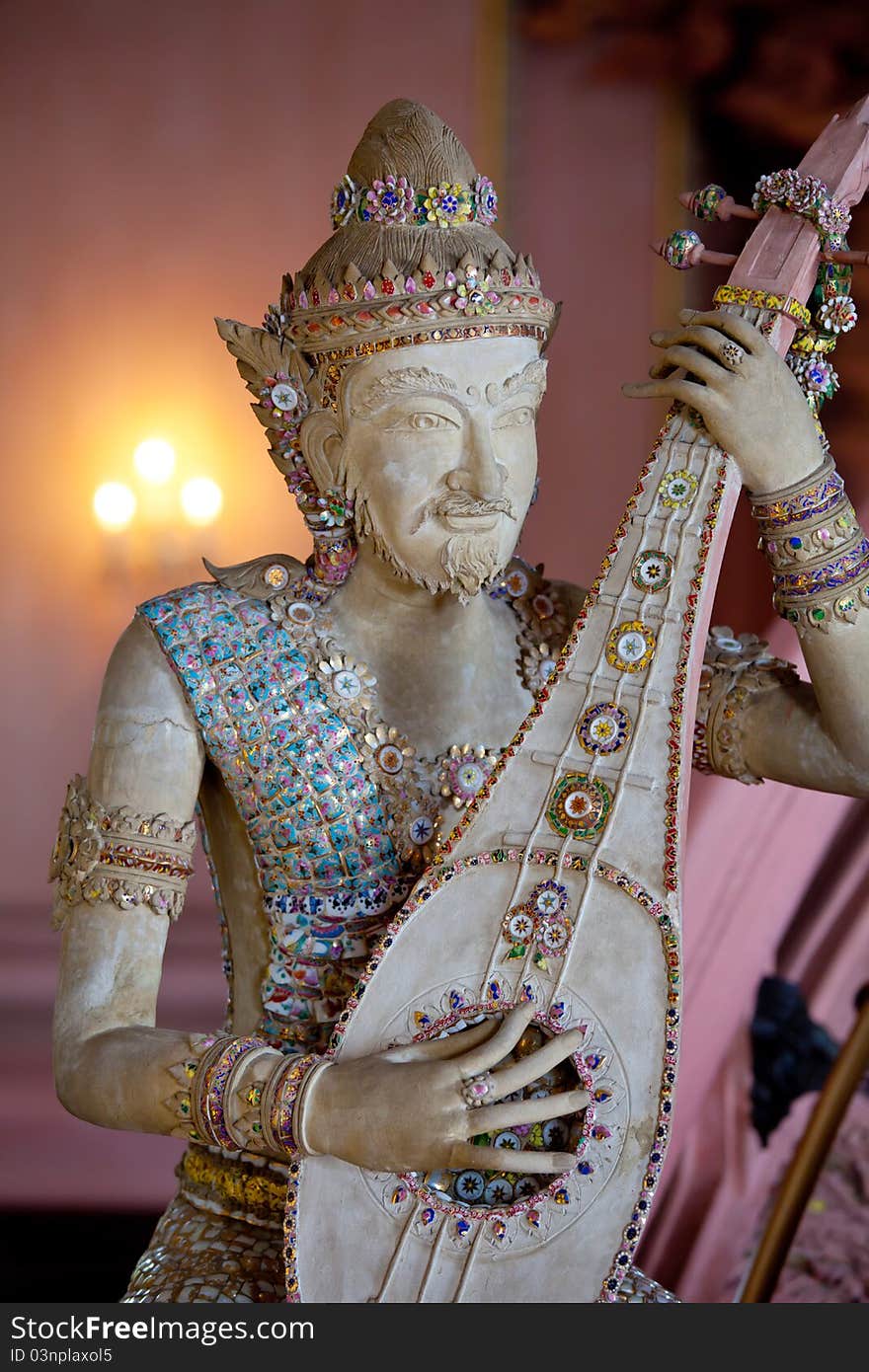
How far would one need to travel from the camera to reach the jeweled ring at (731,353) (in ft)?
6.40

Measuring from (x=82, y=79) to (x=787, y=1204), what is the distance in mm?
3657

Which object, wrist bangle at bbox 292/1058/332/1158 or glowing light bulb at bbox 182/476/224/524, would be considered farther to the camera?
glowing light bulb at bbox 182/476/224/524

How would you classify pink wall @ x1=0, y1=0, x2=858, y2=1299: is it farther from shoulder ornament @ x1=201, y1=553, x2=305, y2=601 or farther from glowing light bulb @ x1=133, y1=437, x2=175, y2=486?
shoulder ornament @ x1=201, y1=553, x2=305, y2=601

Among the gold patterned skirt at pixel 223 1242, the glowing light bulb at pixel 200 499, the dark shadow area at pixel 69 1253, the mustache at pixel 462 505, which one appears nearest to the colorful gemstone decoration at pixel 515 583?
the mustache at pixel 462 505

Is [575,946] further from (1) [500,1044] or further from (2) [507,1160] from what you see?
(2) [507,1160]

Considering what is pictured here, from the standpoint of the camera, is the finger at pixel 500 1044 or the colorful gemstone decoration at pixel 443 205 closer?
the finger at pixel 500 1044

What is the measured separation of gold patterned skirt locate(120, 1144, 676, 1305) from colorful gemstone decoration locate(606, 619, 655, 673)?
0.72 m

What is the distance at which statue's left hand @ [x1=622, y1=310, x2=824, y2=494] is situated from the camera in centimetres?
195

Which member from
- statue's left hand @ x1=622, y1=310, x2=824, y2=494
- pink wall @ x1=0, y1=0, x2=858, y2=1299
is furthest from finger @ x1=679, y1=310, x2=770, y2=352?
pink wall @ x1=0, y1=0, x2=858, y2=1299

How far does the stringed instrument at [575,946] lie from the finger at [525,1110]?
0.19ft

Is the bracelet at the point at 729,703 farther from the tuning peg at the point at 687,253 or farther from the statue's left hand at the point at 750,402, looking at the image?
the tuning peg at the point at 687,253

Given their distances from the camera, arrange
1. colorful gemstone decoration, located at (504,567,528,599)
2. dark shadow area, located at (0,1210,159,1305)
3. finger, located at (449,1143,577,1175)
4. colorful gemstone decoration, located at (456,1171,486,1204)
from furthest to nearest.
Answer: dark shadow area, located at (0,1210,159,1305) < colorful gemstone decoration, located at (504,567,528,599) < colorful gemstone decoration, located at (456,1171,486,1204) < finger, located at (449,1143,577,1175)

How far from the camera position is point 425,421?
2018 millimetres

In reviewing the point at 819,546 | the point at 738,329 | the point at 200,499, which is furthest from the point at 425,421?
the point at 200,499
